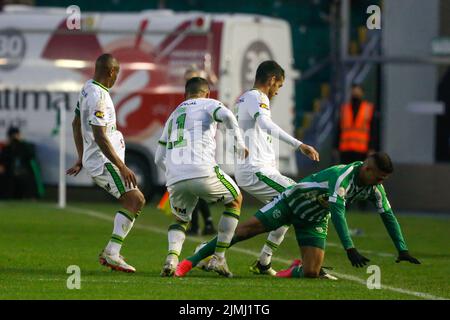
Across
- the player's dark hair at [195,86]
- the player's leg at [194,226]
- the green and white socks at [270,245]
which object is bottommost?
the player's leg at [194,226]

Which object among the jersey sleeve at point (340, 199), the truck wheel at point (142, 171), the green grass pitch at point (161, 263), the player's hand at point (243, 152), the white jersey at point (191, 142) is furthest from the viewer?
the truck wheel at point (142, 171)

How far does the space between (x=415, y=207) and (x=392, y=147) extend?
252cm

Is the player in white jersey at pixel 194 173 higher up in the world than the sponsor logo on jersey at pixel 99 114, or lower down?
lower down

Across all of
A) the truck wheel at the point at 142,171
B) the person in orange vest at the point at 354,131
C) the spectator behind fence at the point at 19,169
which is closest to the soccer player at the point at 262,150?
the person in orange vest at the point at 354,131

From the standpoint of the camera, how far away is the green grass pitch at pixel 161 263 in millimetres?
11969

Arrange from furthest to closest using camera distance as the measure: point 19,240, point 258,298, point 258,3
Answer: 1. point 258,3
2. point 19,240
3. point 258,298

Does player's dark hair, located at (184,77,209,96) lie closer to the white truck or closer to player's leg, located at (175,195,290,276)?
player's leg, located at (175,195,290,276)

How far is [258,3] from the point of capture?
3316 cm

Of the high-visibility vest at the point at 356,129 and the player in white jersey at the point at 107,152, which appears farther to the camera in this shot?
the high-visibility vest at the point at 356,129

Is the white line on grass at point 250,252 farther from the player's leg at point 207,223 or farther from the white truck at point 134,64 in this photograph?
the white truck at point 134,64

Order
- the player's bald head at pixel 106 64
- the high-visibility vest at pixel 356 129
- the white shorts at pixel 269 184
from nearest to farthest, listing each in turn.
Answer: the player's bald head at pixel 106 64, the white shorts at pixel 269 184, the high-visibility vest at pixel 356 129

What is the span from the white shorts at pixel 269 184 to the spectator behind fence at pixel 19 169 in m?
13.0
